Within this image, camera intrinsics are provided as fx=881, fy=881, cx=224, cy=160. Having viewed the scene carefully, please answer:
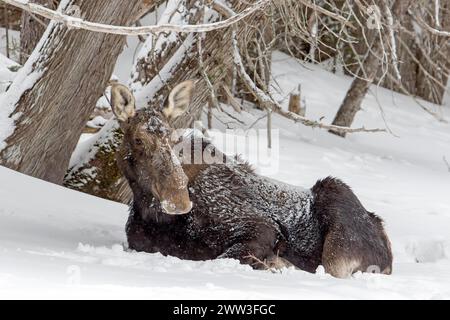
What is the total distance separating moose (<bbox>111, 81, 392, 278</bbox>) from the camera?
257 inches

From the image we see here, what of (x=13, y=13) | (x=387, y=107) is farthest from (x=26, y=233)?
(x=387, y=107)

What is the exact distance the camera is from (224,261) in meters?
6.04

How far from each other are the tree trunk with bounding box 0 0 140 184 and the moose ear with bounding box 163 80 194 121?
1.59 metres

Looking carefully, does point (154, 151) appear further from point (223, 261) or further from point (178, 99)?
point (223, 261)

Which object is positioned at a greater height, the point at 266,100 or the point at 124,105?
the point at 266,100

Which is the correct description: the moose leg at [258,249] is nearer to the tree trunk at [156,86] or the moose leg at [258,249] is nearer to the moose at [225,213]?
the moose at [225,213]

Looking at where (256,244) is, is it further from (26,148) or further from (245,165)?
(26,148)

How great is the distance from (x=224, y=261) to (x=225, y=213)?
29.5 inches

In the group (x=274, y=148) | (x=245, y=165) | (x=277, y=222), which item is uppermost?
(x=274, y=148)

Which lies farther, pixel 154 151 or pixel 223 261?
pixel 154 151

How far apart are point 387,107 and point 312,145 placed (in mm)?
5548

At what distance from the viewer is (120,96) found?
266 inches
